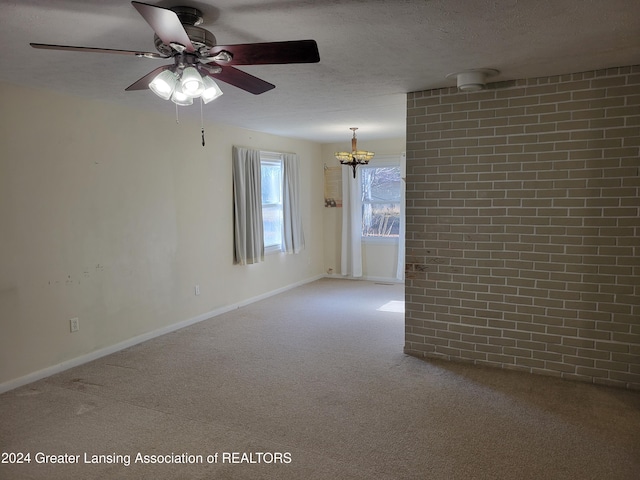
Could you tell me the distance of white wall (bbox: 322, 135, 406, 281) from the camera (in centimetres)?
741

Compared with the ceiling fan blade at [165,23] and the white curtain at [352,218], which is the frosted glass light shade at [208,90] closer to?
the ceiling fan blade at [165,23]

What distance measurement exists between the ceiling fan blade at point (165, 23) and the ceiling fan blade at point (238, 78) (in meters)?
0.29

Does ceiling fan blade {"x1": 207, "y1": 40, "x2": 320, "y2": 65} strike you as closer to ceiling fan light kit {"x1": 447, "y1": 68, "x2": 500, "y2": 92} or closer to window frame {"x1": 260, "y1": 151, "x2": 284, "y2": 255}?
ceiling fan light kit {"x1": 447, "y1": 68, "x2": 500, "y2": 92}

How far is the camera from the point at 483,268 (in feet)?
12.5

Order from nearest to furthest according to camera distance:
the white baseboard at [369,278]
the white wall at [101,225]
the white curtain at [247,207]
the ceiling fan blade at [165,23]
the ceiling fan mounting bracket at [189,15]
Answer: the ceiling fan blade at [165,23] < the ceiling fan mounting bracket at [189,15] < the white wall at [101,225] < the white curtain at [247,207] < the white baseboard at [369,278]

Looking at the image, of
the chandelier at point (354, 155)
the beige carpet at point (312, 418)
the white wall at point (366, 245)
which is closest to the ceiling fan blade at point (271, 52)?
the beige carpet at point (312, 418)

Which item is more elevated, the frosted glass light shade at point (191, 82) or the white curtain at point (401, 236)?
the frosted glass light shade at point (191, 82)

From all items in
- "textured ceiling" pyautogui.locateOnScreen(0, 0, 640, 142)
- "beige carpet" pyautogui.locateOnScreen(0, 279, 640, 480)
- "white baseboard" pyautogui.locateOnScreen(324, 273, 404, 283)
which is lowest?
"beige carpet" pyautogui.locateOnScreen(0, 279, 640, 480)

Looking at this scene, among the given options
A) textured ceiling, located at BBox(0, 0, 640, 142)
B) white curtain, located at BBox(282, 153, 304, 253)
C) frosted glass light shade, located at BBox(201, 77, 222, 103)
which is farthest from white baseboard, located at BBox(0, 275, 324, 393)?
frosted glass light shade, located at BBox(201, 77, 222, 103)

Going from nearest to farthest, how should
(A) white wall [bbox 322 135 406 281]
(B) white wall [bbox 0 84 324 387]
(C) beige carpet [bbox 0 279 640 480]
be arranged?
(C) beige carpet [bbox 0 279 640 480], (B) white wall [bbox 0 84 324 387], (A) white wall [bbox 322 135 406 281]

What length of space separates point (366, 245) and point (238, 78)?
5.53 m

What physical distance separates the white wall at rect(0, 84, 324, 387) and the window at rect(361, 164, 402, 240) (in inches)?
103

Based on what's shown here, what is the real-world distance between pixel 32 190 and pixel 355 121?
135 inches

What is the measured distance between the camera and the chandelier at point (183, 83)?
2.16m
